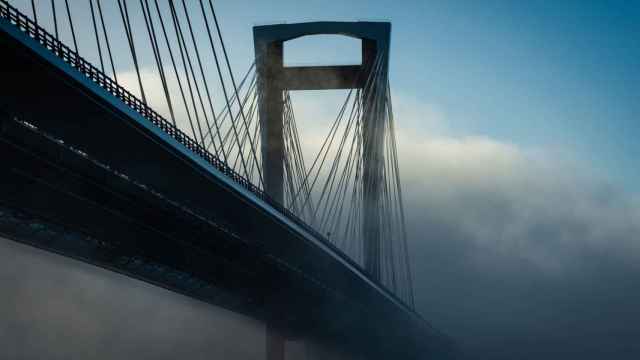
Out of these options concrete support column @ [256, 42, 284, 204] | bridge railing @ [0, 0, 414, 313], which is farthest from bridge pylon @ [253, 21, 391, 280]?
bridge railing @ [0, 0, 414, 313]

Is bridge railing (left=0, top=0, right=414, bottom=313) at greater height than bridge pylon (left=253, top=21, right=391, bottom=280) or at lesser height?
lesser

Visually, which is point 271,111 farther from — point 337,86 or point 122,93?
point 122,93

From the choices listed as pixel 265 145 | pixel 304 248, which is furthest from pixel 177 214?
pixel 265 145

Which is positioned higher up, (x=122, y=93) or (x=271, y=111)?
(x=271, y=111)

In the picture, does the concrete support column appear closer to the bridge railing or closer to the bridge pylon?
the bridge pylon

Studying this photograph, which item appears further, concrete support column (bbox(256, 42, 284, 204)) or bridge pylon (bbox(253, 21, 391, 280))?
bridge pylon (bbox(253, 21, 391, 280))

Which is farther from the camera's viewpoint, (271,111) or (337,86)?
(337,86)

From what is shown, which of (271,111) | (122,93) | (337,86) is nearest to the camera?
(122,93)

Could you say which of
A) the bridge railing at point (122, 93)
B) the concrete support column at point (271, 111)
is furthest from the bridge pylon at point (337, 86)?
the bridge railing at point (122, 93)

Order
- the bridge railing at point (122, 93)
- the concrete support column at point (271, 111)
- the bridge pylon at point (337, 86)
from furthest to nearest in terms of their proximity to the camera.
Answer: the bridge pylon at point (337, 86), the concrete support column at point (271, 111), the bridge railing at point (122, 93)

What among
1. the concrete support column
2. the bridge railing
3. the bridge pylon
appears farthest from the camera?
the bridge pylon

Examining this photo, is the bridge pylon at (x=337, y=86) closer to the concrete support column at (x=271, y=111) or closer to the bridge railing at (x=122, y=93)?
the concrete support column at (x=271, y=111)

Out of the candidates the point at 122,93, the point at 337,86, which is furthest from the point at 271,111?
the point at 122,93

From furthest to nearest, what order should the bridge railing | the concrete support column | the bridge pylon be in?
the bridge pylon
the concrete support column
the bridge railing
